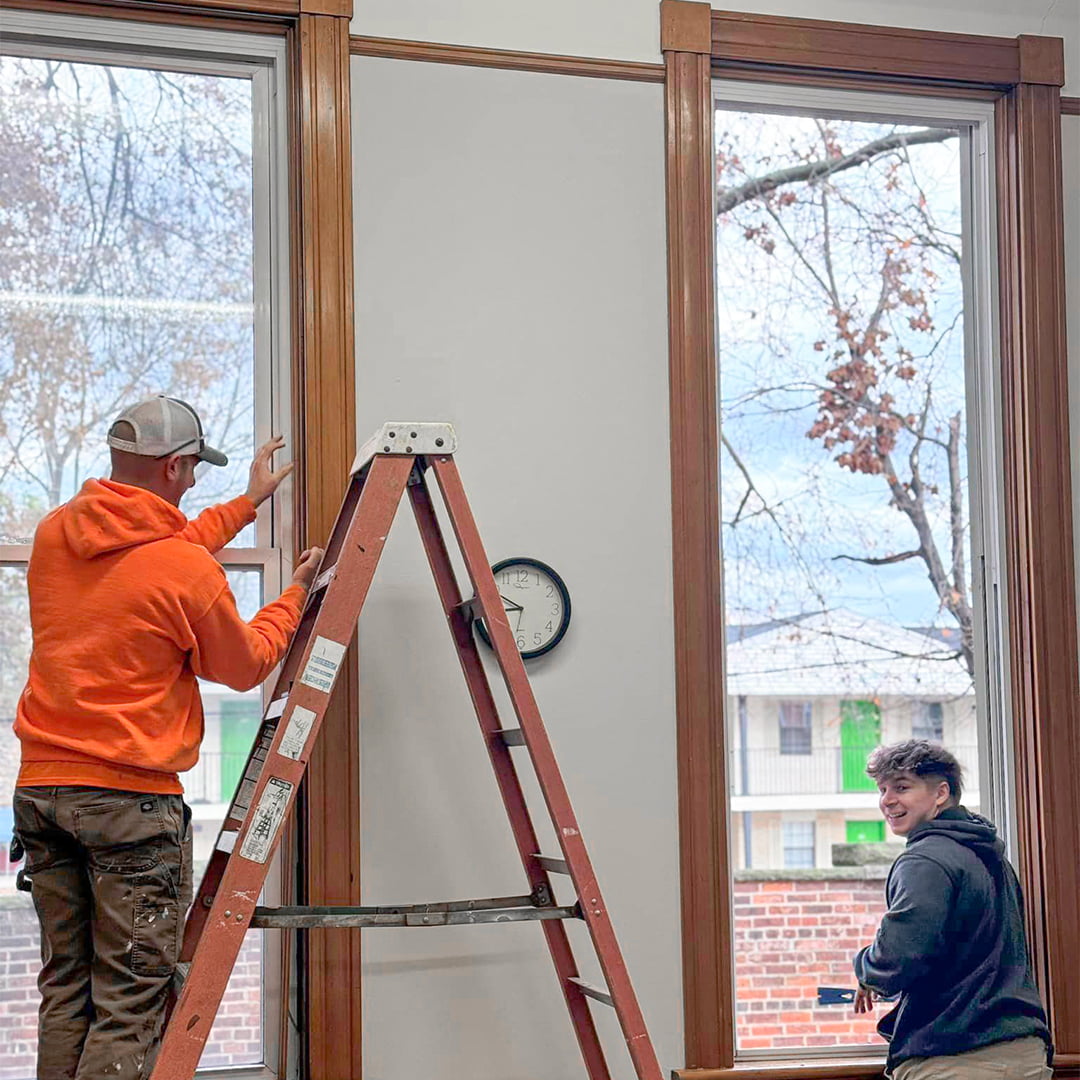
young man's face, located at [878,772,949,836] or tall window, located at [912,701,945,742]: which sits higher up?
tall window, located at [912,701,945,742]

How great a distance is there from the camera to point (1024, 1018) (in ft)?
9.07

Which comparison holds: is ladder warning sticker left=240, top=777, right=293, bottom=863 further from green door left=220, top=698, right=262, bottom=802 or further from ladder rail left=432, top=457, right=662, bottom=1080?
green door left=220, top=698, right=262, bottom=802

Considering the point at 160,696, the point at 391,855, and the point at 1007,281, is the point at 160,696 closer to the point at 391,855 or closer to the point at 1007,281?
the point at 391,855

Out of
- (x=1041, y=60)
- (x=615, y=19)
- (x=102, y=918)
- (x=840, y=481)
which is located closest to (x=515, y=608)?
(x=840, y=481)

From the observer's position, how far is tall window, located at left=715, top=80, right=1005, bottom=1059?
315 centimetres

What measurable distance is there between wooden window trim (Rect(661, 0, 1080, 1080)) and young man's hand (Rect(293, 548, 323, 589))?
2.58 feet

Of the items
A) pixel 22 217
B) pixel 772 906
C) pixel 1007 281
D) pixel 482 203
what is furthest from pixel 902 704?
pixel 22 217

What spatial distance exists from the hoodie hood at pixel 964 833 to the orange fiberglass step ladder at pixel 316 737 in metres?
0.78

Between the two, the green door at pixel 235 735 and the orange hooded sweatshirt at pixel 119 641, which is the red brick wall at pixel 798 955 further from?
the orange hooded sweatshirt at pixel 119 641

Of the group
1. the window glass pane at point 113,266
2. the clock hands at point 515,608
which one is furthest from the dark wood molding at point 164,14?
the clock hands at point 515,608

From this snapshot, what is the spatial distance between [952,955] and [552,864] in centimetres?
87

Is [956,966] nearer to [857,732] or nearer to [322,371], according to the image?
[857,732]

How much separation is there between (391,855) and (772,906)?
3.14 ft

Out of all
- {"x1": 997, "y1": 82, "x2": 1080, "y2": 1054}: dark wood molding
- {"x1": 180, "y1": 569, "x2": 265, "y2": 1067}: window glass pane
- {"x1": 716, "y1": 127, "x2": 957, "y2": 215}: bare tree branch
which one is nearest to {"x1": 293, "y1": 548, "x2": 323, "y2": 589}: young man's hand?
{"x1": 180, "y1": 569, "x2": 265, "y2": 1067}: window glass pane
